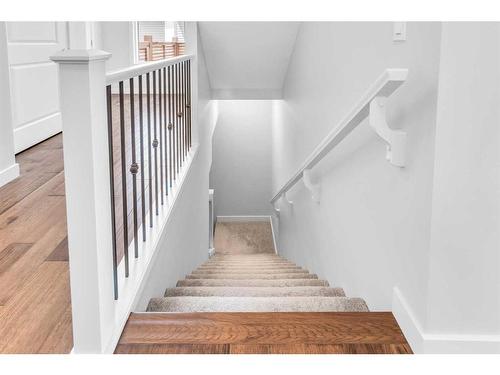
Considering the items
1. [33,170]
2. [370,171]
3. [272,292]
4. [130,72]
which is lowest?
[272,292]

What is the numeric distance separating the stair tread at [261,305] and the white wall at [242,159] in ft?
24.5

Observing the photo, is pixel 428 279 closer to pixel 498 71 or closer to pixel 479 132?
pixel 479 132

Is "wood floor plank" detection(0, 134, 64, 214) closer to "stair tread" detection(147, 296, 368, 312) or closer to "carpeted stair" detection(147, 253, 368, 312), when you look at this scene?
"carpeted stair" detection(147, 253, 368, 312)

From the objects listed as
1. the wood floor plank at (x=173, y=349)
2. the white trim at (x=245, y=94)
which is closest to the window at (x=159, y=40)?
the white trim at (x=245, y=94)

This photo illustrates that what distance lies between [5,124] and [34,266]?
1628 millimetres

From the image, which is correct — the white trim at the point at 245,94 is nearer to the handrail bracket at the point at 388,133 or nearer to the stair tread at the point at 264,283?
the stair tread at the point at 264,283

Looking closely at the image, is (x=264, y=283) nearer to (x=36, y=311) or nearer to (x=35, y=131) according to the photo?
(x=36, y=311)

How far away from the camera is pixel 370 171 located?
246cm

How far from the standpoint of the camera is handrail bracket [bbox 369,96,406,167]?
1978 millimetres

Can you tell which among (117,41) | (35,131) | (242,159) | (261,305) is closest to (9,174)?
(35,131)

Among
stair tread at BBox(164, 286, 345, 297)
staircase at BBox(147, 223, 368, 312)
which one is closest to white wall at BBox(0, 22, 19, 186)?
staircase at BBox(147, 223, 368, 312)

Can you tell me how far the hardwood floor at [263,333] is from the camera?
193 cm
